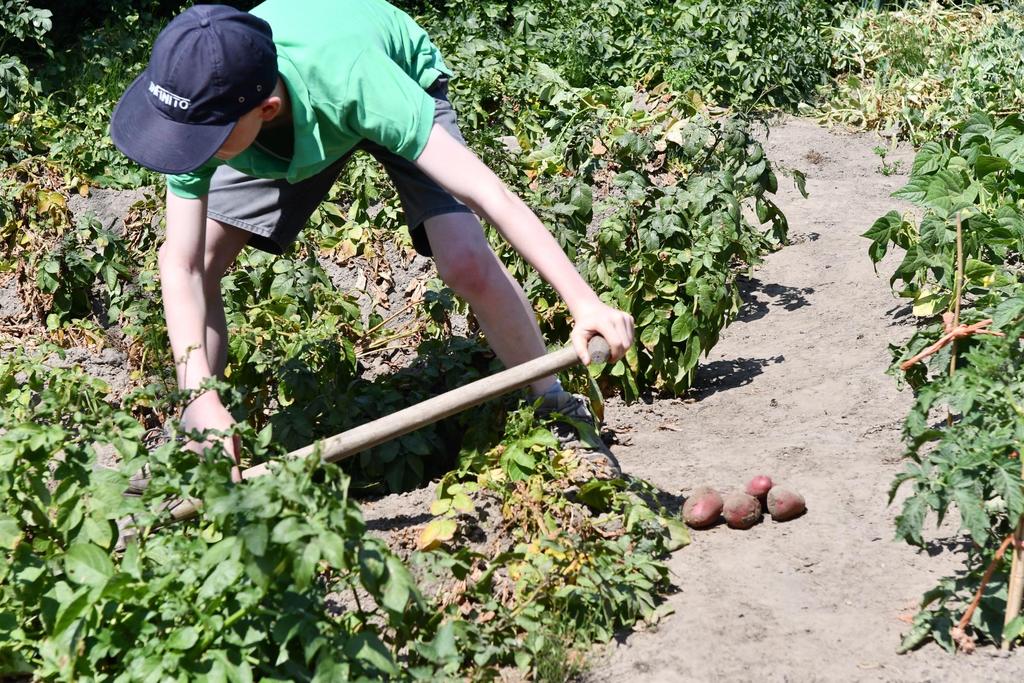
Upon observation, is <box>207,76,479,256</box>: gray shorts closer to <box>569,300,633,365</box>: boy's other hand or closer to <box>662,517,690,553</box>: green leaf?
<box>569,300,633,365</box>: boy's other hand

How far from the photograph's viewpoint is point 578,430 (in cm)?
343

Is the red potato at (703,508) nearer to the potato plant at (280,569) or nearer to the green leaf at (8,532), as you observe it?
the potato plant at (280,569)

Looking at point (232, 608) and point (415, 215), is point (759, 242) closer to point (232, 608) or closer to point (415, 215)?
point (415, 215)

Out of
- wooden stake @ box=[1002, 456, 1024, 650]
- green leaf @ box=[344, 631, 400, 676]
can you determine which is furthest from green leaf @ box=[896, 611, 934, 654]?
green leaf @ box=[344, 631, 400, 676]

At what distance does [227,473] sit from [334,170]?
133cm

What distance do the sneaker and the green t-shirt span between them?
0.92 metres

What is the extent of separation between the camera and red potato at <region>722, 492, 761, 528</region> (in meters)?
3.24

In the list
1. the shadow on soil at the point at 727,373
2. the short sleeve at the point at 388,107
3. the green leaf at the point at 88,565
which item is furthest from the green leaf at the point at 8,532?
the shadow on soil at the point at 727,373

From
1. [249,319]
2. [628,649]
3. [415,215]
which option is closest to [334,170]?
[415,215]

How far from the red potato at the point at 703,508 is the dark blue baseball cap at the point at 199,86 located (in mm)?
1534

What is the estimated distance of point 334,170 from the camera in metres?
3.34

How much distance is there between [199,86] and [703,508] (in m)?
1.66

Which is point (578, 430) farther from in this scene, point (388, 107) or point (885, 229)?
point (885, 229)

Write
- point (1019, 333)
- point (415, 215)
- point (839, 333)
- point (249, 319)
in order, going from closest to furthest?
point (1019, 333) → point (415, 215) → point (249, 319) → point (839, 333)
